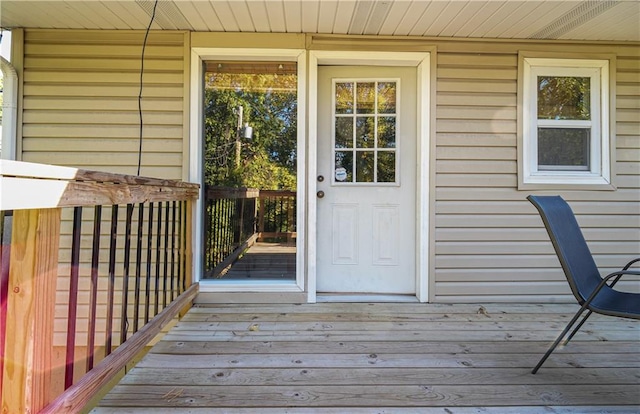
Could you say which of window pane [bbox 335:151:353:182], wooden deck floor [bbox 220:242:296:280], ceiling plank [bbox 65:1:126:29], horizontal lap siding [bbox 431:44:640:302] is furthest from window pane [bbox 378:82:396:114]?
ceiling plank [bbox 65:1:126:29]

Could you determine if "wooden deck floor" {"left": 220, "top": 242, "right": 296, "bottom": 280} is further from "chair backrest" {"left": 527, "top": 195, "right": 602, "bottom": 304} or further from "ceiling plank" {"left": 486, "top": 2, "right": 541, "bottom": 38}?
"ceiling plank" {"left": 486, "top": 2, "right": 541, "bottom": 38}

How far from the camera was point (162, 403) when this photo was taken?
4.75 feet

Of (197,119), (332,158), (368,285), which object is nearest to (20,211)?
(197,119)

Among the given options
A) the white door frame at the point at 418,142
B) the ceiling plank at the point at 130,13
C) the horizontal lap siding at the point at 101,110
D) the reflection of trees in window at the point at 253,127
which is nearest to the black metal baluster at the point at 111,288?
the horizontal lap siding at the point at 101,110

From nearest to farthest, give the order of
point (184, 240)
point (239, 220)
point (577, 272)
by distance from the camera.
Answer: point (577, 272) → point (184, 240) → point (239, 220)

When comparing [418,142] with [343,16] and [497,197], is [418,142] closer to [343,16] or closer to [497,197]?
[497,197]

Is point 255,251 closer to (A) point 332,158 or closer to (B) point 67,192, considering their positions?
(A) point 332,158

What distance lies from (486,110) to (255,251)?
224cm

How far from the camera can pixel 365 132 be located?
289 cm

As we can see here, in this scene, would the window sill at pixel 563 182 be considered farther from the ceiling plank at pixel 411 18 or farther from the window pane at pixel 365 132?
the ceiling plank at pixel 411 18

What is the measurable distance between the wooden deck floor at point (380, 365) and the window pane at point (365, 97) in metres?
1.66

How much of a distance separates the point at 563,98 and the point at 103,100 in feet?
12.4

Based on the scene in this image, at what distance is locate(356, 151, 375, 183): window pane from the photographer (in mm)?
2896

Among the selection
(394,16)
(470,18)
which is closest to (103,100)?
(394,16)
